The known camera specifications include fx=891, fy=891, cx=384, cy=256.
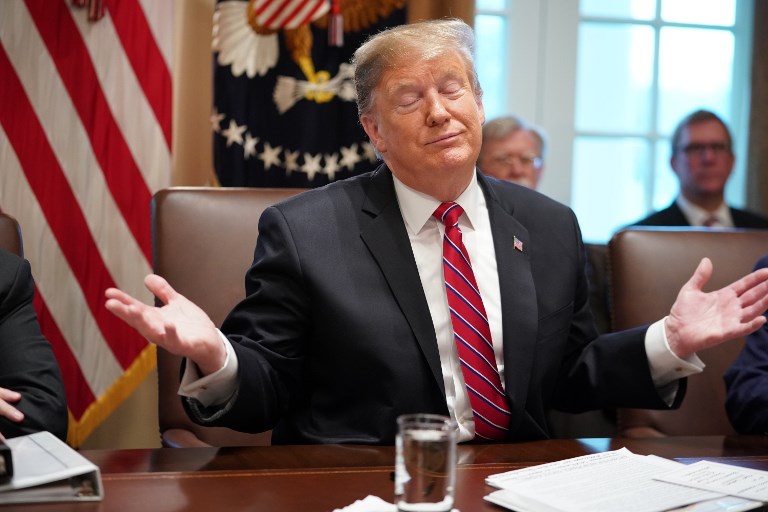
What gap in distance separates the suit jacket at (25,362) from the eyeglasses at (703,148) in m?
2.82

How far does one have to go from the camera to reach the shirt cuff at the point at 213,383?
1.58 m

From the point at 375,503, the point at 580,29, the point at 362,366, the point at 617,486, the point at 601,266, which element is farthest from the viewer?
the point at 580,29

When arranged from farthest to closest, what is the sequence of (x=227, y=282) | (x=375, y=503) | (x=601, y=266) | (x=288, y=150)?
(x=288, y=150), (x=601, y=266), (x=227, y=282), (x=375, y=503)

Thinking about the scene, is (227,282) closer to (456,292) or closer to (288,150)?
(456,292)

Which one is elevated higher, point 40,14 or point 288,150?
point 40,14

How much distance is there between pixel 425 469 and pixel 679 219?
3102 millimetres

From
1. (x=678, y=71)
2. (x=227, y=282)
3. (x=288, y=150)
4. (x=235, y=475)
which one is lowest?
(x=235, y=475)

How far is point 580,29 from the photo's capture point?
13.0ft

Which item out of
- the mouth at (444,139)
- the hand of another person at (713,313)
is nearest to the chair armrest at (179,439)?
the mouth at (444,139)

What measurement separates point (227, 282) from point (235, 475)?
940 mm

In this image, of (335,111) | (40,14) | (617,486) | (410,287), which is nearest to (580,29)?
(335,111)

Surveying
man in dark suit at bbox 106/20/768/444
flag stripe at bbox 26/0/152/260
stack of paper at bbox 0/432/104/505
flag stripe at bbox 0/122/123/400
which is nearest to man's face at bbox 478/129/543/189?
flag stripe at bbox 26/0/152/260

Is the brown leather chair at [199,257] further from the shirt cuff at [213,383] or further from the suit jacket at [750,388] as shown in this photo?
the suit jacket at [750,388]

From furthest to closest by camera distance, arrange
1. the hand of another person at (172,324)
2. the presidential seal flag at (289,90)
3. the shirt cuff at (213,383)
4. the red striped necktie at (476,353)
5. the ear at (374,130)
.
Result: the presidential seal flag at (289,90)
the ear at (374,130)
the red striped necktie at (476,353)
the shirt cuff at (213,383)
the hand of another person at (172,324)
